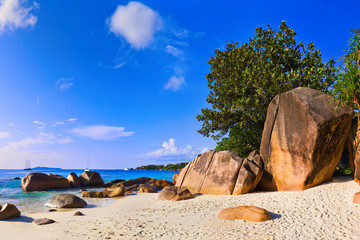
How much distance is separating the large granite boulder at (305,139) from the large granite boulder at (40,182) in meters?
21.9

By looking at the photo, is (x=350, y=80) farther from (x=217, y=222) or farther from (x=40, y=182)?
(x=40, y=182)

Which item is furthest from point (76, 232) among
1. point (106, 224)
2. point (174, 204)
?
point (174, 204)

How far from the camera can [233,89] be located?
67.3 feet

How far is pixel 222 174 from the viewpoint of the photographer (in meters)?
15.3

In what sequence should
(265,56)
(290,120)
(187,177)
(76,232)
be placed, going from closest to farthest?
1. (76,232)
2. (290,120)
3. (187,177)
4. (265,56)

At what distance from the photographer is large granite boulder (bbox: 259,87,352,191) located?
13.1 m

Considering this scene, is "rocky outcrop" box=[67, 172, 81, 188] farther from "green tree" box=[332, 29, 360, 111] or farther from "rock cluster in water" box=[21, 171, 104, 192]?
"green tree" box=[332, 29, 360, 111]

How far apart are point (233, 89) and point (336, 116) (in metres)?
8.64

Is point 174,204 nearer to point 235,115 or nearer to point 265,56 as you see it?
point 235,115

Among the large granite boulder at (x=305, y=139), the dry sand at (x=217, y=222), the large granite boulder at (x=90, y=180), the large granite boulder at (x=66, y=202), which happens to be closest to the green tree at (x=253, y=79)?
the large granite boulder at (x=305, y=139)

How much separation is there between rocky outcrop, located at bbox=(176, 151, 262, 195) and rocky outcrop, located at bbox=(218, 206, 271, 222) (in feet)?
16.2

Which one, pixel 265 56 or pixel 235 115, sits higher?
pixel 265 56

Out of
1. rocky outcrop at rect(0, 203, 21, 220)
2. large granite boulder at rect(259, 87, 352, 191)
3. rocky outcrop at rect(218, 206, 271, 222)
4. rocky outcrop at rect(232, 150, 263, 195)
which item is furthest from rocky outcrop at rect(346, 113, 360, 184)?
rocky outcrop at rect(0, 203, 21, 220)

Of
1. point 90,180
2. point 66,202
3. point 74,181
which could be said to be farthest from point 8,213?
point 90,180
